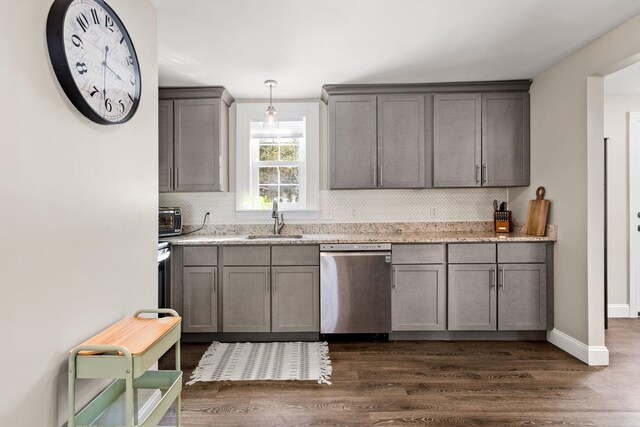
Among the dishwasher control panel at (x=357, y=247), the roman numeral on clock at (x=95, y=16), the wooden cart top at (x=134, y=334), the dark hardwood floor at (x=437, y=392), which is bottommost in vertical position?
the dark hardwood floor at (x=437, y=392)

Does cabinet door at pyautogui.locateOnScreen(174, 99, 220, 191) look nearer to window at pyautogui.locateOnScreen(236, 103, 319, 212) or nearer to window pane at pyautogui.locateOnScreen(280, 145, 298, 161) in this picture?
window at pyautogui.locateOnScreen(236, 103, 319, 212)

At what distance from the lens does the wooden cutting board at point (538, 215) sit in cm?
333

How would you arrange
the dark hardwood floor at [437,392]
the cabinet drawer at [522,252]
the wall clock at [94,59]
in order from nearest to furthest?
the wall clock at [94,59], the dark hardwood floor at [437,392], the cabinet drawer at [522,252]

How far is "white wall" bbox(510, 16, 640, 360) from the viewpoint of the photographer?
279cm

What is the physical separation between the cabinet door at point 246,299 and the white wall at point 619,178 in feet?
12.3

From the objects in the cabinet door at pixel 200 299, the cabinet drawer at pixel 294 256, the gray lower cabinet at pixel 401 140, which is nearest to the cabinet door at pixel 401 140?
the gray lower cabinet at pixel 401 140

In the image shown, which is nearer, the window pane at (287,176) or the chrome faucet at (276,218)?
the chrome faucet at (276,218)

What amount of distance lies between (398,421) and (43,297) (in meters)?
1.89

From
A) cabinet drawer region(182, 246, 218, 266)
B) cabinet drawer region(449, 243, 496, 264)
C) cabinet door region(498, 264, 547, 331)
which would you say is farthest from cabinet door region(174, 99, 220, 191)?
cabinet door region(498, 264, 547, 331)

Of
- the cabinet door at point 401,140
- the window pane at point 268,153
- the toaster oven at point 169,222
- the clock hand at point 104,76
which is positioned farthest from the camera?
the window pane at point 268,153

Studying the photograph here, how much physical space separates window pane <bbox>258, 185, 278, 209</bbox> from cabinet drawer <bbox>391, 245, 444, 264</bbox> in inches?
58.4

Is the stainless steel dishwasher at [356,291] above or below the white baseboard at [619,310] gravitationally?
above

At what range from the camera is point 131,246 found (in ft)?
6.30

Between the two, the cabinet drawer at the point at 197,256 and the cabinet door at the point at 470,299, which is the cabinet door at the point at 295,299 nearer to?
the cabinet drawer at the point at 197,256
